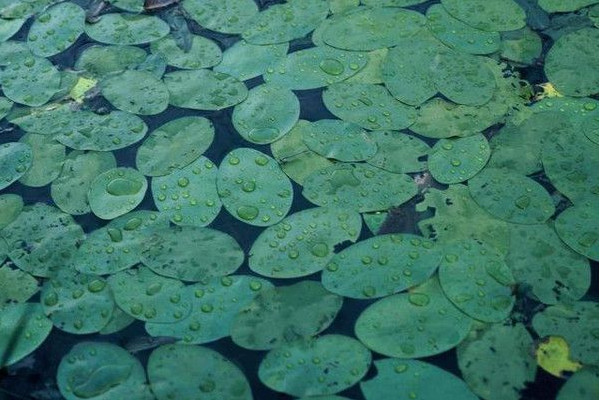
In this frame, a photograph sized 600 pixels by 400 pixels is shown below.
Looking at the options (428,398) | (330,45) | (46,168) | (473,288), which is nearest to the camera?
(428,398)

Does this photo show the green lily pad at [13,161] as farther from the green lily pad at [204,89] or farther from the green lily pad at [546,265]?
the green lily pad at [546,265]

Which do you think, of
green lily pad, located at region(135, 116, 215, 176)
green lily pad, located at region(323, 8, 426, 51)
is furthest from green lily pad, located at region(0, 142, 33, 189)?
green lily pad, located at region(323, 8, 426, 51)

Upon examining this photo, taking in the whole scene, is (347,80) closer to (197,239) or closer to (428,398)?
(197,239)

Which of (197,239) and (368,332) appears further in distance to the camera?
(197,239)

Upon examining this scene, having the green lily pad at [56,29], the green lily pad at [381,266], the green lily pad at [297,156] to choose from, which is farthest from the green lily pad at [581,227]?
the green lily pad at [56,29]

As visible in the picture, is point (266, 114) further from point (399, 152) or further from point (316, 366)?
point (316, 366)

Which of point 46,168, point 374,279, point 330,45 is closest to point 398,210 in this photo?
point 374,279
